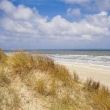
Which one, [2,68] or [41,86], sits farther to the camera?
[2,68]

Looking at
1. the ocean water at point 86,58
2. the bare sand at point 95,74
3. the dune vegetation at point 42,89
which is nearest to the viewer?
the dune vegetation at point 42,89

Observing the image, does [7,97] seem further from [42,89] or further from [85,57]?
[85,57]

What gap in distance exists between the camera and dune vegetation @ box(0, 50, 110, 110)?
6063 millimetres

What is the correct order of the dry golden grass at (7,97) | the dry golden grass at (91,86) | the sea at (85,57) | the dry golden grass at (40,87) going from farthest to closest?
1. the sea at (85,57)
2. the dry golden grass at (91,86)
3. the dry golden grass at (40,87)
4. the dry golden grass at (7,97)

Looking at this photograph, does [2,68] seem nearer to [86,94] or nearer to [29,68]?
[29,68]

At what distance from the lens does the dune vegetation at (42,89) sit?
606 centimetres

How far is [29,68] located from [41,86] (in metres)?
1.19

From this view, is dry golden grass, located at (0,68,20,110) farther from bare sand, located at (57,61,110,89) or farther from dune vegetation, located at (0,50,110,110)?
bare sand, located at (57,61,110,89)

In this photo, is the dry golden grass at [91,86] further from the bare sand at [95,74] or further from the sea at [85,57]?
the sea at [85,57]

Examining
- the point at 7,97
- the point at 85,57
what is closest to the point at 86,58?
the point at 85,57

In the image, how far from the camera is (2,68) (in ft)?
24.3

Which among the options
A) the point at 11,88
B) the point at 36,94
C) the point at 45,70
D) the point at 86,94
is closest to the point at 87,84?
the point at 86,94

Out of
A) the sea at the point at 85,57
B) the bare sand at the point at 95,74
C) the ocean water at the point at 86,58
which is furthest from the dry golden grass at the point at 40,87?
the bare sand at the point at 95,74

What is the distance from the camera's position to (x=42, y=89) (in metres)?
6.64
